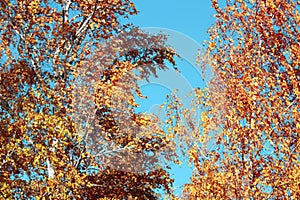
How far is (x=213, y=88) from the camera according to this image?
20156 millimetres

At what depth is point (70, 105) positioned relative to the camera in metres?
11.3

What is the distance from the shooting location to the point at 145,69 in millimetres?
13180

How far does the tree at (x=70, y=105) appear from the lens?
32.6ft

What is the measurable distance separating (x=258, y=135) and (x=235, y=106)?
99 cm

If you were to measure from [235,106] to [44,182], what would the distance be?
4.80 metres

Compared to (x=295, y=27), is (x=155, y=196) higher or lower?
lower

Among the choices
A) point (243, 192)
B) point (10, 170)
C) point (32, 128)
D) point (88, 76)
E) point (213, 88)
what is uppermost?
point (213, 88)

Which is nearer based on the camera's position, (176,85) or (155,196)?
(155,196)

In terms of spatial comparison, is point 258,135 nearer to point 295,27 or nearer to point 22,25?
point 295,27

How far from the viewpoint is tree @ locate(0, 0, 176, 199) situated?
32.6 feet

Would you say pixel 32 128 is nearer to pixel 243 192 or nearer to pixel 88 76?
pixel 88 76

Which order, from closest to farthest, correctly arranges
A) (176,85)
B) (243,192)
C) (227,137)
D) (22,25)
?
(243,192) < (227,137) < (22,25) < (176,85)

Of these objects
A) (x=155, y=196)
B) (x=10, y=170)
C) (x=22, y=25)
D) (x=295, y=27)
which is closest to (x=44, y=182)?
(x=10, y=170)

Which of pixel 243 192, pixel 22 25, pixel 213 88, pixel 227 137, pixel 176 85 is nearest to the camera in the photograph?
pixel 243 192
